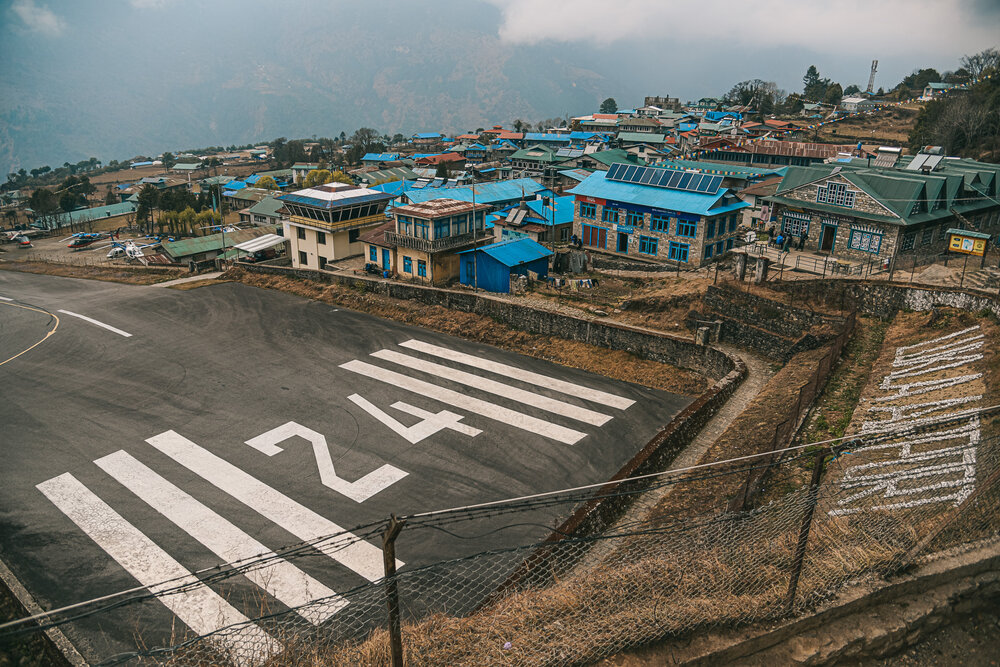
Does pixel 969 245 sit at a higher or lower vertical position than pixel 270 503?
higher

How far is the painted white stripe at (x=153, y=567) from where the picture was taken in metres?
12.4

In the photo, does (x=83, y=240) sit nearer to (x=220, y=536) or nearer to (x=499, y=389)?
(x=499, y=389)

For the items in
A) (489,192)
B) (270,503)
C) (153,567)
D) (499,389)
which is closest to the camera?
(153,567)

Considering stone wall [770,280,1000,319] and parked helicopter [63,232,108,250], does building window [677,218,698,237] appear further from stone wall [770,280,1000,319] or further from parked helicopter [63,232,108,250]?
parked helicopter [63,232,108,250]

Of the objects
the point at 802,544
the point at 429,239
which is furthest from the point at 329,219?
the point at 802,544

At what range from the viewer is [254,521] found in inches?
682

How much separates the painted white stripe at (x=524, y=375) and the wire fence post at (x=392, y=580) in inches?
718

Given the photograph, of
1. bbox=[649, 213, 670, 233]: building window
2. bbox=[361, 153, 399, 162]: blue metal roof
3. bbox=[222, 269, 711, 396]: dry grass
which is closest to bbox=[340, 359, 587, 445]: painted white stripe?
bbox=[222, 269, 711, 396]: dry grass

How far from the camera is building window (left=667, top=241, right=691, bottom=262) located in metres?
44.2

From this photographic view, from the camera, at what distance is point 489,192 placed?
2598 inches

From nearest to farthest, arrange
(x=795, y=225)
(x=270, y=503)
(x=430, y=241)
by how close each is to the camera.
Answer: (x=270, y=503)
(x=795, y=225)
(x=430, y=241)

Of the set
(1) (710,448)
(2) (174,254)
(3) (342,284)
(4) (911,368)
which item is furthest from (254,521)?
(2) (174,254)

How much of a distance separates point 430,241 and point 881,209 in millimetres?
28025

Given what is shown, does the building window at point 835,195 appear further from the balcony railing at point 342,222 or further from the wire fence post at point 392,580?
the wire fence post at point 392,580
